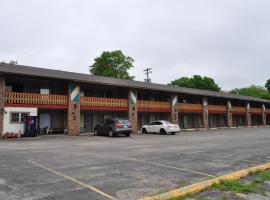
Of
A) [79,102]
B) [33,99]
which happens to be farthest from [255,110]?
[33,99]

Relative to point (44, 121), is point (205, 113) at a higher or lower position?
higher

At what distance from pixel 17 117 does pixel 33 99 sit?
6.47 ft

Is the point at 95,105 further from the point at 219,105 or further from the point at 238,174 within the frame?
the point at 219,105

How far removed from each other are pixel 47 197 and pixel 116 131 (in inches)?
673

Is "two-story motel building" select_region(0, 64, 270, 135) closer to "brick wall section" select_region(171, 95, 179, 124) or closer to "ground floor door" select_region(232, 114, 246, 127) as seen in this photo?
"brick wall section" select_region(171, 95, 179, 124)

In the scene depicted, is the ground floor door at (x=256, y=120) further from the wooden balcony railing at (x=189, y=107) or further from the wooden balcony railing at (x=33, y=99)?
the wooden balcony railing at (x=33, y=99)

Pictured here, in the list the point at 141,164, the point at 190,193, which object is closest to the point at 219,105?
the point at 141,164

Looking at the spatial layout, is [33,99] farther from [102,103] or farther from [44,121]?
[102,103]

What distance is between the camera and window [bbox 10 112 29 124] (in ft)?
68.1

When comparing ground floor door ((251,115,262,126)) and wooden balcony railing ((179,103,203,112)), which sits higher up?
wooden balcony railing ((179,103,203,112))

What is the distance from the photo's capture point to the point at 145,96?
34.6 meters

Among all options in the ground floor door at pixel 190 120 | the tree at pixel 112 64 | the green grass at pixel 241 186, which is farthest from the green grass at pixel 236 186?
the tree at pixel 112 64

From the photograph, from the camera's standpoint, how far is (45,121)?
25172mm

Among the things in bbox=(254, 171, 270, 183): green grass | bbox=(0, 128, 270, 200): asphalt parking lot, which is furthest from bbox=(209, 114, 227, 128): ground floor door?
bbox=(254, 171, 270, 183): green grass
